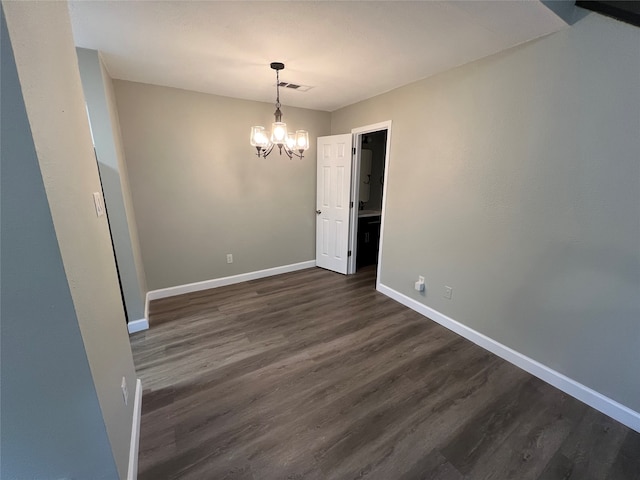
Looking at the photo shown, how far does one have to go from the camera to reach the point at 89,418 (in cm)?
92

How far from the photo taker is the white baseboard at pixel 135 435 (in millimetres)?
1283

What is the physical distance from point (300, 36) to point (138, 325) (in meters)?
2.92

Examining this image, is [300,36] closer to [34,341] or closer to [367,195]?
→ [34,341]

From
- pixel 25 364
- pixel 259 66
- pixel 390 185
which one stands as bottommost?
pixel 25 364

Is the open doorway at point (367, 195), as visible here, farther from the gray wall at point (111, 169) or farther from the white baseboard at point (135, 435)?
the white baseboard at point (135, 435)

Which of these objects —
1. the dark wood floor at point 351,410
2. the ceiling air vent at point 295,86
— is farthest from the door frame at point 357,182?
the dark wood floor at point 351,410

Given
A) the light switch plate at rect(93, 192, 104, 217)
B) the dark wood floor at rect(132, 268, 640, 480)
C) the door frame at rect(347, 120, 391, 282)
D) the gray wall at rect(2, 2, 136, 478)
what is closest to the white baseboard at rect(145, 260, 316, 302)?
the dark wood floor at rect(132, 268, 640, 480)

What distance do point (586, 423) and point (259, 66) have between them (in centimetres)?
358

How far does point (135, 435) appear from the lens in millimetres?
1456

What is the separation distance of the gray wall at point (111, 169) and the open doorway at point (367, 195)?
8.72 feet

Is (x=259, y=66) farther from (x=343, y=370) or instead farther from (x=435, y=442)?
(x=435, y=442)

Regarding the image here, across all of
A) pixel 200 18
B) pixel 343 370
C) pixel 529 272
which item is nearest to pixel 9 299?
pixel 200 18

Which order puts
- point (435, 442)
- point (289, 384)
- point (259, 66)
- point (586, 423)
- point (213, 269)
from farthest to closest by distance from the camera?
point (213, 269) → point (259, 66) → point (289, 384) → point (586, 423) → point (435, 442)

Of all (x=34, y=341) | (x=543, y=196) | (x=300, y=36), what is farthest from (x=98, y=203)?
(x=543, y=196)
